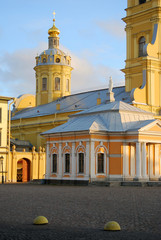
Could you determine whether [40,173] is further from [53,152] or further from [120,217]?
[120,217]

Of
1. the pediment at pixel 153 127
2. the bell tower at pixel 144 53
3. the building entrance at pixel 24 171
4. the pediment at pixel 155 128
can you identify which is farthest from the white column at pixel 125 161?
the building entrance at pixel 24 171

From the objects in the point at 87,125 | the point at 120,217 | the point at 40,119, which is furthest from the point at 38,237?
the point at 40,119

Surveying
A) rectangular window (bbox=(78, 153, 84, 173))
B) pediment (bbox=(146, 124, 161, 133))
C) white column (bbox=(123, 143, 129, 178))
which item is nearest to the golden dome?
pediment (bbox=(146, 124, 161, 133))

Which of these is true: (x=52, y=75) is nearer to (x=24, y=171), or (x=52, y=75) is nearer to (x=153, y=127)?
(x=24, y=171)

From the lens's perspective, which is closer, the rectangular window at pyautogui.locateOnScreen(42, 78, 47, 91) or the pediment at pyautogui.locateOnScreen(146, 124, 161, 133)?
the pediment at pyautogui.locateOnScreen(146, 124, 161, 133)

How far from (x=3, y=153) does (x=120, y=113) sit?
1346 centimetres

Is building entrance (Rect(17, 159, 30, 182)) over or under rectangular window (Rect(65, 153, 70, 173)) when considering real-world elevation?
under

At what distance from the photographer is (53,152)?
39.1m

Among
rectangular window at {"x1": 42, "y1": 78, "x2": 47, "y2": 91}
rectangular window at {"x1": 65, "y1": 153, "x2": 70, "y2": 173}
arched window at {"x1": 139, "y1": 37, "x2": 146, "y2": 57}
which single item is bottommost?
rectangular window at {"x1": 65, "y1": 153, "x2": 70, "y2": 173}

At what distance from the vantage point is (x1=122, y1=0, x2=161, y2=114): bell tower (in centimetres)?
5084

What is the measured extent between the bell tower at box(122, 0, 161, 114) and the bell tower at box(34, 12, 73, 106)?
18.3 m

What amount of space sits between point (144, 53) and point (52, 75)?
912 inches

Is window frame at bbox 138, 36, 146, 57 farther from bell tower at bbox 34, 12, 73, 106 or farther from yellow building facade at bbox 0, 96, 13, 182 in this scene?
bell tower at bbox 34, 12, 73, 106

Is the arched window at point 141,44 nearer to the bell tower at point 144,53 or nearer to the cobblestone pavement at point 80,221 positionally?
the bell tower at point 144,53
